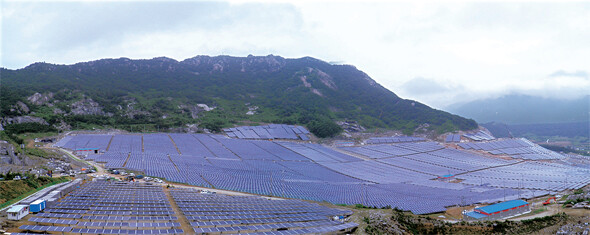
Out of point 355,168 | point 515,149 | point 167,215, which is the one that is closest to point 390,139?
point 515,149

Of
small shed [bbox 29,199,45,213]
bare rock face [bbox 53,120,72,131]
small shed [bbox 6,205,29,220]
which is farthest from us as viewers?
bare rock face [bbox 53,120,72,131]

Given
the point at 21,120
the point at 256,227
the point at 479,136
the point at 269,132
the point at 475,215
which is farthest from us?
A: the point at 479,136

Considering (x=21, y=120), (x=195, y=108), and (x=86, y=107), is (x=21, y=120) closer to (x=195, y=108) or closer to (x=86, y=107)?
(x=86, y=107)

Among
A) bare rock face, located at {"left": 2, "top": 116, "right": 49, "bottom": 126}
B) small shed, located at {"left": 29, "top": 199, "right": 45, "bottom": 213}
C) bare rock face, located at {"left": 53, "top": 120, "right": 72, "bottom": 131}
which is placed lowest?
small shed, located at {"left": 29, "top": 199, "right": 45, "bottom": 213}

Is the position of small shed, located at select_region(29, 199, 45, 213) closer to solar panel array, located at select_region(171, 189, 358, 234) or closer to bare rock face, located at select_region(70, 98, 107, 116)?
solar panel array, located at select_region(171, 189, 358, 234)

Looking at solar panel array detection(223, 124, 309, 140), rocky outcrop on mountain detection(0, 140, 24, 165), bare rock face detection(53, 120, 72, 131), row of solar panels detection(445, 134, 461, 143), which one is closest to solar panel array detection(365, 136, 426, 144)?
row of solar panels detection(445, 134, 461, 143)

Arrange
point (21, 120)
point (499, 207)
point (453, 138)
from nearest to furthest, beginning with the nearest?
point (499, 207) < point (21, 120) < point (453, 138)
